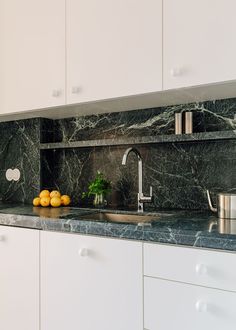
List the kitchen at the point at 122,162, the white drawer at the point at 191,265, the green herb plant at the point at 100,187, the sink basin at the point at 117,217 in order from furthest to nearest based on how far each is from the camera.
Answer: the green herb plant at the point at 100,187 → the sink basin at the point at 117,217 → the kitchen at the point at 122,162 → the white drawer at the point at 191,265

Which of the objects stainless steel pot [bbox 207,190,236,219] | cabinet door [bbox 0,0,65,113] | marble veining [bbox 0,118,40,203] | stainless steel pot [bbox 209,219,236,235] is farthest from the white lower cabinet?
marble veining [bbox 0,118,40,203]

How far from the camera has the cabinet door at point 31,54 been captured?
2.01 m

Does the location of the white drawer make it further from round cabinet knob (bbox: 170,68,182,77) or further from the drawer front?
Result: round cabinet knob (bbox: 170,68,182,77)

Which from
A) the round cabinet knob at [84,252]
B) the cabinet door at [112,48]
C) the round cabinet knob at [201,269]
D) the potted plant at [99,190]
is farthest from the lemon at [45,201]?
the round cabinet knob at [201,269]

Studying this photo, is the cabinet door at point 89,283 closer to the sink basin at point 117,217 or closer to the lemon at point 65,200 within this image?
the sink basin at point 117,217

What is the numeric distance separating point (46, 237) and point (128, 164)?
748 millimetres

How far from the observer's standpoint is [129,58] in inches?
68.5

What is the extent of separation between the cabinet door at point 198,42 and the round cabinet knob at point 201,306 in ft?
2.89

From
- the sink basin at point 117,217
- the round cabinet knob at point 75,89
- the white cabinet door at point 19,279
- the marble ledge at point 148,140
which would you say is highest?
the round cabinet knob at point 75,89

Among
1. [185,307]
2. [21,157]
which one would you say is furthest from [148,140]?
[21,157]

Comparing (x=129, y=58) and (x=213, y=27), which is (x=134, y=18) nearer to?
(x=129, y=58)

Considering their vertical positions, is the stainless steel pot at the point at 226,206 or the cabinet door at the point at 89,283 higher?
the stainless steel pot at the point at 226,206

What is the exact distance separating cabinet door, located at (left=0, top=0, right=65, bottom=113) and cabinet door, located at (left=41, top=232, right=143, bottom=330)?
0.85 m

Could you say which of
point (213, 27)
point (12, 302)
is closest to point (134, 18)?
point (213, 27)
